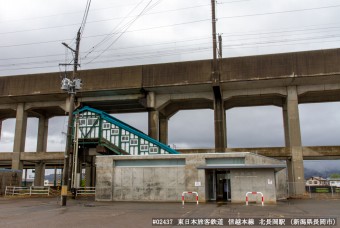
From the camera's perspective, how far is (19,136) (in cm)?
4969

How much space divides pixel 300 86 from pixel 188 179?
22120 mm

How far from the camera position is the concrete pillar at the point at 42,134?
55.6 m

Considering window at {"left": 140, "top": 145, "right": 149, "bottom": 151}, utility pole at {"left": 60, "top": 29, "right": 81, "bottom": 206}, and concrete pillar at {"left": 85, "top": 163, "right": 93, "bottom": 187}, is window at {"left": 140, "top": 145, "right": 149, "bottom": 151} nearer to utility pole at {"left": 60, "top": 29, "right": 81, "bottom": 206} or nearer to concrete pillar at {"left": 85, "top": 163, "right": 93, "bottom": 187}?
utility pole at {"left": 60, "top": 29, "right": 81, "bottom": 206}

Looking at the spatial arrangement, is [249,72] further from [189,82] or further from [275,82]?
[189,82]

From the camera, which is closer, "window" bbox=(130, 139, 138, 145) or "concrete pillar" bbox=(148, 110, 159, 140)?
"window" bbox=(130, 139, 138, 145)

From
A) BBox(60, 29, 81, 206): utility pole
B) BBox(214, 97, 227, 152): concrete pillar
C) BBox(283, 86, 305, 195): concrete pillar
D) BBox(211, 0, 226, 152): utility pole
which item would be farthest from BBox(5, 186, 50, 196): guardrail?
BBox(283, 86, 305, 195): concrete pillar

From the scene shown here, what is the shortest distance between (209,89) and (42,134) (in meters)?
30.2

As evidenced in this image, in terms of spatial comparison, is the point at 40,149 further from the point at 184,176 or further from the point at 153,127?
the point at 184,176

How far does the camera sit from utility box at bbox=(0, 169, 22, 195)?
3952 cm

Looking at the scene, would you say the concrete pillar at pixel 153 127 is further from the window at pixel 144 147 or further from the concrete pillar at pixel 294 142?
the concrete pillar at pixel 294 142

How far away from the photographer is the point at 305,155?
4062cm

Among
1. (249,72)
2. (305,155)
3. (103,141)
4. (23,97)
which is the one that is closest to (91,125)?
(103,141)
